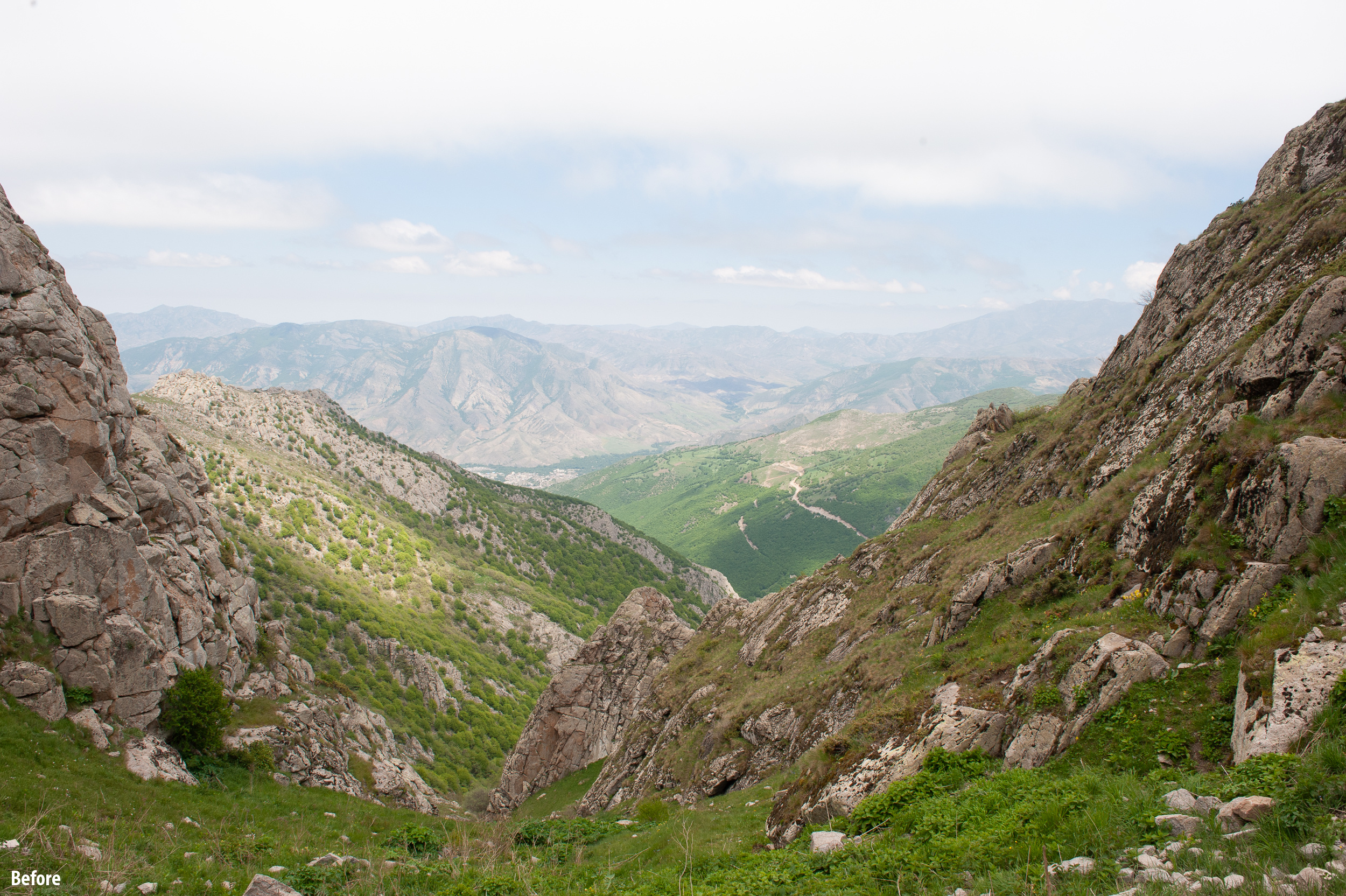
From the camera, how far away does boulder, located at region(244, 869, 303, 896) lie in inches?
527

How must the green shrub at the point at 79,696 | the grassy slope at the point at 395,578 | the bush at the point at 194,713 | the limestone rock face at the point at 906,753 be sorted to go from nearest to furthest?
the limestone rock face at the point at 906,753 < the green shrub at the point at 79,696 < the bush at the point at 194,713 < the grassy slope at the point at 395,578

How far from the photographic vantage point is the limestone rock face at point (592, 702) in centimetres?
4625

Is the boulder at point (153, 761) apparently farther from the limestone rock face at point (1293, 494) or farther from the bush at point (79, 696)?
the limestone rock face at point (1293, 494)

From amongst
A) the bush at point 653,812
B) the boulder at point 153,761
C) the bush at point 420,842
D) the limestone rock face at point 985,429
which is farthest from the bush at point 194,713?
the limestone rock face at point 985,429

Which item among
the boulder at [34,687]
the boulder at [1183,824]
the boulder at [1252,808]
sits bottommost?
the boulder at [34,687]

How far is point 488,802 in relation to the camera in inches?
1868

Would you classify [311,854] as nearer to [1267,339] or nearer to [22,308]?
[22,308]

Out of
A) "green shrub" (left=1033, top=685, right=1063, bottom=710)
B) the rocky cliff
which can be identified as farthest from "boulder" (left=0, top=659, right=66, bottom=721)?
"green shrub" (left=1033, top=685, right=1063, bottom=710)

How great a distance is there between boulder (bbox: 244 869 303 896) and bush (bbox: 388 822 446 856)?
24.6ft

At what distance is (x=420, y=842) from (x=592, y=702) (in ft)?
90.1

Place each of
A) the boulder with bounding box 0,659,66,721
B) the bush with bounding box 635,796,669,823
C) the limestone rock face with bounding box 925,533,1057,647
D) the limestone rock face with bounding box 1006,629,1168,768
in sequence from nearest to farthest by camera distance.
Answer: the limestone rock face with bounding box 1006,629,1168,768, the boulder with bounding box 0,659,66,721, the limestone rock face with bounding box 925,533,1057,647, the bush with bounding box 635,796,669,823

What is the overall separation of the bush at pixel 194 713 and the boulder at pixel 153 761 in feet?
4.55

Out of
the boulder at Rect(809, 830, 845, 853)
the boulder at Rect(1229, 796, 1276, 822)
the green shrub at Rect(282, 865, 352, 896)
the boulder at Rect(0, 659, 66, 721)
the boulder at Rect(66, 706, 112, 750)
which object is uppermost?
the boulder at Rect(1229, 796, 1276, 822)

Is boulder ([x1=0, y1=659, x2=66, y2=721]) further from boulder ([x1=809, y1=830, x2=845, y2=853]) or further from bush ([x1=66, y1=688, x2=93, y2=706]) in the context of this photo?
boulder ([x1=809, y1=830, x2=845, y2=853])
